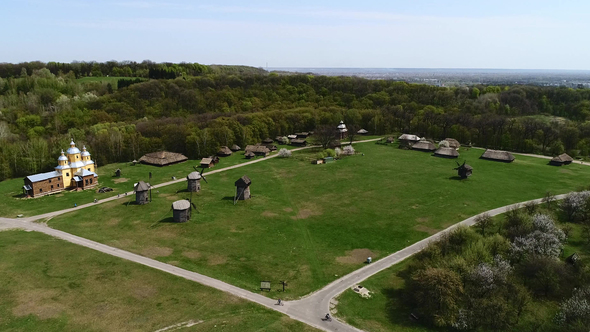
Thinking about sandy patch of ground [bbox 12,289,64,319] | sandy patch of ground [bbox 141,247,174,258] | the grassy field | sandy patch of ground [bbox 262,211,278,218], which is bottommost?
the grassy field

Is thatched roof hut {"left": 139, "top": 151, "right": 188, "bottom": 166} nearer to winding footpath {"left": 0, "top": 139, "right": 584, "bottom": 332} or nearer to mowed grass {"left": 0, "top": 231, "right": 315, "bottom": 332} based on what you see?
winding footpath {"left": 0, "top": 139, "right": 584, "bottom": 332}

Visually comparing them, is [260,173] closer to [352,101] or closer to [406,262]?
[406,262]

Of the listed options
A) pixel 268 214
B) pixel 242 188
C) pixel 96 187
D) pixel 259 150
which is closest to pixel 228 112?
pixel 259 150

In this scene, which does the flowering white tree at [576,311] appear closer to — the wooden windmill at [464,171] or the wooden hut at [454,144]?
the wooden windmill at [464,171]

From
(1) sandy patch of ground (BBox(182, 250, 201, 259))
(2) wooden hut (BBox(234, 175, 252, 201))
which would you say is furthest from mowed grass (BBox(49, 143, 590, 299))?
(2) wooden hut (BBox(234, 175, 252, 201))

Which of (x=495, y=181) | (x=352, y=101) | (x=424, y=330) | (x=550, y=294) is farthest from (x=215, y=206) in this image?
(x=352, y=101)

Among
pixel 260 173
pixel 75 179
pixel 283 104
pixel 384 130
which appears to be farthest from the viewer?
pixel 283 104
